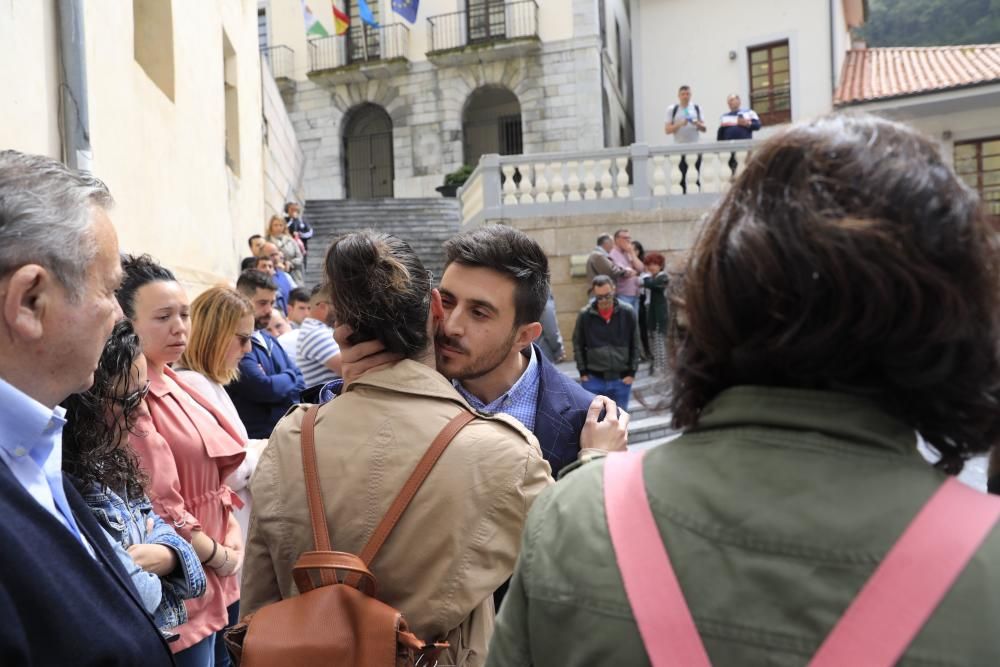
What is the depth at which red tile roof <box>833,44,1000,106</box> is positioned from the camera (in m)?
16.5

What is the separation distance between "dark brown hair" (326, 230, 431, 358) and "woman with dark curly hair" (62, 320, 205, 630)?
0.69 m

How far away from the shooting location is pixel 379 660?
5.00 feet

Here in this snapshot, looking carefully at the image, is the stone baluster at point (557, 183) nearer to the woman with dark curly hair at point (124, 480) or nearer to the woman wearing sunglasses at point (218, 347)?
the woman wearing sunglasses at point (218, 347)

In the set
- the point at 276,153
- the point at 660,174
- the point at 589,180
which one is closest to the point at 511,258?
the point at 589,180

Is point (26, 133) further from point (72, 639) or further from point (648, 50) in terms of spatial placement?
point (648, 50)

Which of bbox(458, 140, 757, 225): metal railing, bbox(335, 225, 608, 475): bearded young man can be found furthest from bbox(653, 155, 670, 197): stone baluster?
bbox(335, 225, 608, 475): bearded young man

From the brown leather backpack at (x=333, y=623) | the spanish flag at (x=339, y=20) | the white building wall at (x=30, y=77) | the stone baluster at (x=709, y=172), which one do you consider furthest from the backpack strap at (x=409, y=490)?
the spanish flag at (x=339, y=20)

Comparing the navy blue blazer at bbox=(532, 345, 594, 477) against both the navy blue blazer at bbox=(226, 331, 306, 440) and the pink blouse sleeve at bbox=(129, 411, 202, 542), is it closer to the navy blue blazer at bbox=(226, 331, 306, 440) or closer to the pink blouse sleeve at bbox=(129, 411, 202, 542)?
the pink blouse sleeve at bbox=(129, 411, 202, 542)

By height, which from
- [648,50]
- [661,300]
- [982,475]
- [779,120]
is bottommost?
[982,475]

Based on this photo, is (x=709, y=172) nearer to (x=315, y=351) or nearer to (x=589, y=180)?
(x=589, y=180)

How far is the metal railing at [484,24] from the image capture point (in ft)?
73.7

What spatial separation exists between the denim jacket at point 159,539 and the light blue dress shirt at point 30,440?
543mm

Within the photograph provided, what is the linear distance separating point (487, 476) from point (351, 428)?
314 millimetres

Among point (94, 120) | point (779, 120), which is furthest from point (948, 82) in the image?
point (94, 120)
